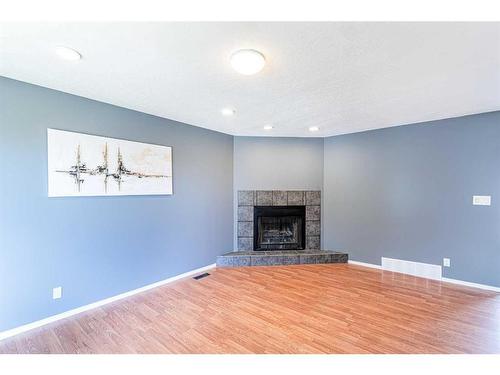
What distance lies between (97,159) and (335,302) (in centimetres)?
309

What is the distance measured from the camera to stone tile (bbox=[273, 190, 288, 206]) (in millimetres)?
4309

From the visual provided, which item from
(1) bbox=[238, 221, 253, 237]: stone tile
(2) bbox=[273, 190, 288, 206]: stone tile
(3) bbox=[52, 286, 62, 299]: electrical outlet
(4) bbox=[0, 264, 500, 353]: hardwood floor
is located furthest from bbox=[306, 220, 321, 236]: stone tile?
(3) bbox=[52, 286, 62, 299]: electrical outlet

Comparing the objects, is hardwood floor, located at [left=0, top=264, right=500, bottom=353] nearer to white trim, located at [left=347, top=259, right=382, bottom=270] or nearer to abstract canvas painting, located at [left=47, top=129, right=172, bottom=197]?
white trim, located at [left=347, top=259, right=382, bottom=270]

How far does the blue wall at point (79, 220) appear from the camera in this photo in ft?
6.70

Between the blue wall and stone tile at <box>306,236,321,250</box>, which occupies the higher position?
the blue wall

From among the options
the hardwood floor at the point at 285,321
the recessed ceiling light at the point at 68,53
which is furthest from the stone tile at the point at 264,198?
the recessed ceiling light at the point at 68,53

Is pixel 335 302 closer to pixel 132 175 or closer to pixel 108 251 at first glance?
pixel 108 251

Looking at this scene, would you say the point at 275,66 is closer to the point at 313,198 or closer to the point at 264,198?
the point at 264,198

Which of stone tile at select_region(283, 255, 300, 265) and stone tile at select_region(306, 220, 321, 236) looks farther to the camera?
stone tile at select_region(306, 220, 321, 236)

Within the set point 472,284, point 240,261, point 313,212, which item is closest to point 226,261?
point 240,261

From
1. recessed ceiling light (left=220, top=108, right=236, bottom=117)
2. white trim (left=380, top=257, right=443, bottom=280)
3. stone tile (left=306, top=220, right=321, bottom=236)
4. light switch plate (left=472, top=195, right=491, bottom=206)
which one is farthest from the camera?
stone tile (left=306, top=220, right=321, bottom=236)

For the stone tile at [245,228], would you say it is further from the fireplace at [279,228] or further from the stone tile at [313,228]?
the stone tile at [313,228]

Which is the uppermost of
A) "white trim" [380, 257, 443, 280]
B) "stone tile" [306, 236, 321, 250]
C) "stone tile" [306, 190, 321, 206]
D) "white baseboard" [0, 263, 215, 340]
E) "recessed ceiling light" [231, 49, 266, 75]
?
"recessed ceiling light" [231, 49, 266, 75]

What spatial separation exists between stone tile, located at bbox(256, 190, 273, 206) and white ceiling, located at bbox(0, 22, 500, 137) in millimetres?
1665
